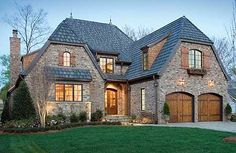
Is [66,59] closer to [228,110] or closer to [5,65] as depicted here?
[228,110]

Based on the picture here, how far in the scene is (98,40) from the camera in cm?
2781

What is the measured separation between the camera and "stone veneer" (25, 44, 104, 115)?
792 inches

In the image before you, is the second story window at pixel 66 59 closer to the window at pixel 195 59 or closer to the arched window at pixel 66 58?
the arched window at pixel 66 58

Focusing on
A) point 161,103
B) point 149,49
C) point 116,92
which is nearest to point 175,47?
point 149,49

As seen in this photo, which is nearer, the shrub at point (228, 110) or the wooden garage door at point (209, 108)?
the wooden garage door at point (209, 108)

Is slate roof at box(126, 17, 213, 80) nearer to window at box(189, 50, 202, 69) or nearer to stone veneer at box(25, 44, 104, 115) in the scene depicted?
window at box(189, 50, 202, 69)

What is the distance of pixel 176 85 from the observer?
2261 centimetres

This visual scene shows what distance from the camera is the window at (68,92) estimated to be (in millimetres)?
22125

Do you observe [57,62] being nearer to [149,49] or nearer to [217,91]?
[149,49]

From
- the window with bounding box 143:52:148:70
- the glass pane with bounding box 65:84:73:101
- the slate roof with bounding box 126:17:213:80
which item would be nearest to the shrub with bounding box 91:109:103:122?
the glass pane with bounding box 65:84:73:101

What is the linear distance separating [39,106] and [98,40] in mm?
10564

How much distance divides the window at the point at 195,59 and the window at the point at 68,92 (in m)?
8.90

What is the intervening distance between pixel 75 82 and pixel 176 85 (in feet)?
24.9

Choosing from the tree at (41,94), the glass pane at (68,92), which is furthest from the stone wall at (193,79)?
the tree at (41,94)
